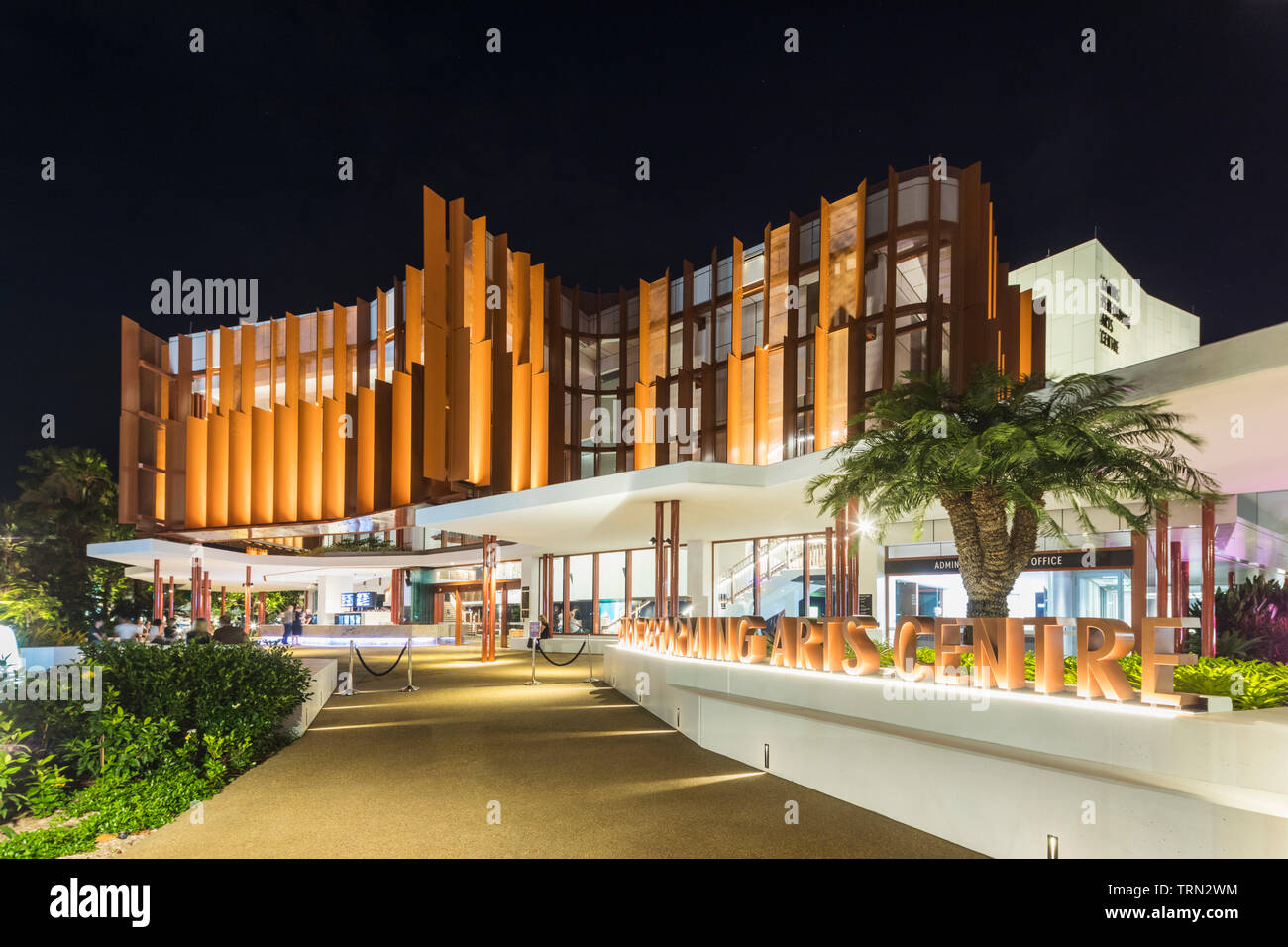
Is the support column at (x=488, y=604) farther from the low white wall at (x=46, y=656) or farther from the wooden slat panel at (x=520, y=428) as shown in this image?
the low white wall at (x=46, y=656)

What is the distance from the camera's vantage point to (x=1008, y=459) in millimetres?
10344

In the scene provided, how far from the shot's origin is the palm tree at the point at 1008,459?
10.5 metres

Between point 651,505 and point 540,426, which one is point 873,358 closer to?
point 651,505

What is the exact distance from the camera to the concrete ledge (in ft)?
41.7

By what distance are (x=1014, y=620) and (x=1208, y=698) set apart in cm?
189

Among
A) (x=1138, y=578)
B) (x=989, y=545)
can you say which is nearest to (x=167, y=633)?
(x=989, y=545)

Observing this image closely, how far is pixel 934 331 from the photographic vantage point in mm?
28672

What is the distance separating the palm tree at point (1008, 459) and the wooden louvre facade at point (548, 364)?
17.2 meters

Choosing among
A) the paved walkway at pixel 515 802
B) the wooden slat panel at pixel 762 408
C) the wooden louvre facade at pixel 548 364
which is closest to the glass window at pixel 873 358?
the wooden louvre facade at pixel 548 364

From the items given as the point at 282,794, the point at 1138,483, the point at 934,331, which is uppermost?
the point at 934,331

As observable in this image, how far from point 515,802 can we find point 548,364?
33209 millimetres
